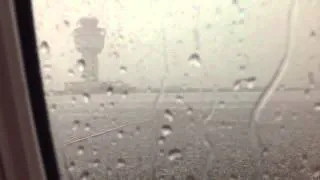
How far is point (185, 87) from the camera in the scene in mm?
908

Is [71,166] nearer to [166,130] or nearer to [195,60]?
[166,130]

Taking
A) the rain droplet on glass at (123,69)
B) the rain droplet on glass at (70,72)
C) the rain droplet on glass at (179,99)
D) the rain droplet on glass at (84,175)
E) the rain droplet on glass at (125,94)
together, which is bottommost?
the rain droplet on glass at (84,175)

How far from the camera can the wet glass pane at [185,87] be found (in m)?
0.87

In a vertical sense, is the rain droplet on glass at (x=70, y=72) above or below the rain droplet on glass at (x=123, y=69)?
above

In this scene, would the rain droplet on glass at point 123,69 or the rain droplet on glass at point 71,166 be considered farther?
the rain droplet on glass at point 123,69

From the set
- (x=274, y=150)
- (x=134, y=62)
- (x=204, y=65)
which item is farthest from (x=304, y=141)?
(x=134, y=62)

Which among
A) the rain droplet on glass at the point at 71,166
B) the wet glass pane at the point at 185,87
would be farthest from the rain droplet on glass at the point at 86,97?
the rain droplet on glass at the point at 71,166

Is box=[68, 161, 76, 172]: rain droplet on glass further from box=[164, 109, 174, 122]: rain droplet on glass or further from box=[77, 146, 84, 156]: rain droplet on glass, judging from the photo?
box=[164, 109, 174, 122]: rain droplet on glass

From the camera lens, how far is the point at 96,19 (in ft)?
3.03

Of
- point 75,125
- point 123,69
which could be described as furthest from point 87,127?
point 123,69

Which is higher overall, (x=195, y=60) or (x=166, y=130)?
(x=195, y=60)

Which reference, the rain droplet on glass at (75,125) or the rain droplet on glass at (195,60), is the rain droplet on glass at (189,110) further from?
the rain droplet on glass at (75,125)

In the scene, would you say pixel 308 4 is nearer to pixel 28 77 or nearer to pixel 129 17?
pixel 129 17

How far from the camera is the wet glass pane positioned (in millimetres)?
865
